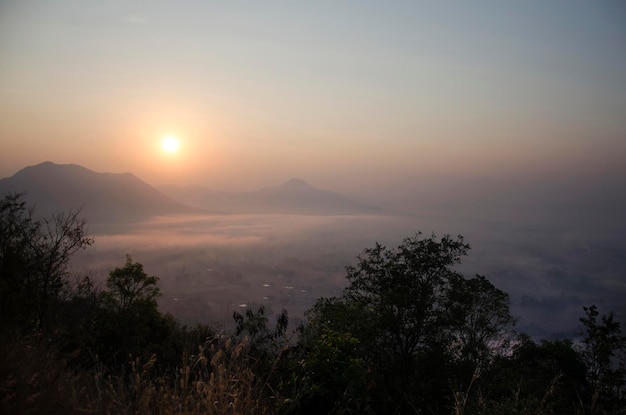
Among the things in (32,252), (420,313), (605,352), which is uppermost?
(32,252)

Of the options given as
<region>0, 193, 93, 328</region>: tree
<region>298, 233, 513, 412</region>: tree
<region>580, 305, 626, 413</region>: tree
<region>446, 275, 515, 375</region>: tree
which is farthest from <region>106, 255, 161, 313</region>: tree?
<region>580, 305, 626, 413</region>: tree

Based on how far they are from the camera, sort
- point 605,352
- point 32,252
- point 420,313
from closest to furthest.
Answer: point 32,252, point 420,313, point 605,352

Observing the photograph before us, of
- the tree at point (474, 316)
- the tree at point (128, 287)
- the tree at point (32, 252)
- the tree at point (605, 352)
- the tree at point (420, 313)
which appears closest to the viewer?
A: the tree at point (32, 252)

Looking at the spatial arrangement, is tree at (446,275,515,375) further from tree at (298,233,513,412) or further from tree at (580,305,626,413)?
tree at (580,305,626,413)

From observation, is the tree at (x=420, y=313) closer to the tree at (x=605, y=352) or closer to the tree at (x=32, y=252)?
the tree at (x=605, y=352)

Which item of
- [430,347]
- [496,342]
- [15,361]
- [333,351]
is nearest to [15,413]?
[15,361]

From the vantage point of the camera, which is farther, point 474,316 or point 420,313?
point 474,316

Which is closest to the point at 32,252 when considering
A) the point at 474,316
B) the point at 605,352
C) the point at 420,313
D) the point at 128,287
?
the point at 128,287

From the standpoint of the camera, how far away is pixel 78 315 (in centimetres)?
2503

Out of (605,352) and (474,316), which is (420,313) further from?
(605,352)

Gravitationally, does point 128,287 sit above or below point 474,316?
above

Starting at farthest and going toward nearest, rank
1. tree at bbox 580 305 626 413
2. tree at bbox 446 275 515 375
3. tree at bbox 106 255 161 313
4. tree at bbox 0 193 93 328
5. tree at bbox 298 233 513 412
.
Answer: tree at bbox 580 305 626 413 → tree at bbox 106 255 161 313 → tree at bbox 446 275 515 375 → tree at bbox 298 233 513 412 → tree at bbox 0 193 93 328

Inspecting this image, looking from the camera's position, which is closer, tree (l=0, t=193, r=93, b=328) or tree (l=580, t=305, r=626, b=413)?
tree (l=0, t=193, r=93, b=328)

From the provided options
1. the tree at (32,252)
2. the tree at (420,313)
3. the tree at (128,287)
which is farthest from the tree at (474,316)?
the tree at (32,252)
